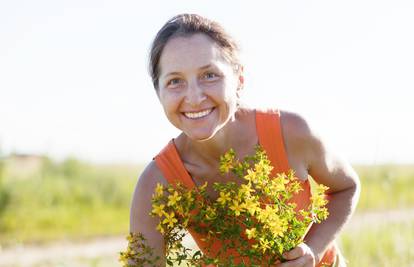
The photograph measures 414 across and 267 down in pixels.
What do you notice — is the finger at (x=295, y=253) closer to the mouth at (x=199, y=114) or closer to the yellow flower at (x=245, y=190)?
the yellow flower at (x=245, y=190)

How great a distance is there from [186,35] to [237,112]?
0.52 m

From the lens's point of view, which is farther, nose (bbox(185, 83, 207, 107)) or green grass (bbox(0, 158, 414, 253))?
green grass (bbox(0, 158, 414, 253))

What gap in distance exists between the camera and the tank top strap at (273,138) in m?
3.15

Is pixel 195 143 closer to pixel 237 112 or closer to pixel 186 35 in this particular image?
pixel 237 112

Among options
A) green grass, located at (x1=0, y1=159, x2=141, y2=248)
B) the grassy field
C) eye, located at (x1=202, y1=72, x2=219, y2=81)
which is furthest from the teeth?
green grass, located at (x1=0, y1=159, x2=141, y2=248)

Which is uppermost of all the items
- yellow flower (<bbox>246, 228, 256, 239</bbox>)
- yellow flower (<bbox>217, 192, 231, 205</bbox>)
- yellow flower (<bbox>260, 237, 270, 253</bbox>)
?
yellow flower (<bbox>217, 192, 231, 205</bbox>)

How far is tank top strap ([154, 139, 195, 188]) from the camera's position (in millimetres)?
3195

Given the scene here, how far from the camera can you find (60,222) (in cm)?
1133

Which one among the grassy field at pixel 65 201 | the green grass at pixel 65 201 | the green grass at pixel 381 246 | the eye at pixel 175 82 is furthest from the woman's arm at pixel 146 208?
the green grass at pixel 65 201

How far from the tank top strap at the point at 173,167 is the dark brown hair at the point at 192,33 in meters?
0.37

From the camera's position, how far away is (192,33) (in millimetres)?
2949

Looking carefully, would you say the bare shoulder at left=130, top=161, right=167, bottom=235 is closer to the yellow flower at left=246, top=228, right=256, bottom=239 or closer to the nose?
the nose

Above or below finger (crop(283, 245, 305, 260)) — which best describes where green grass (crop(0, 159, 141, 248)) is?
above

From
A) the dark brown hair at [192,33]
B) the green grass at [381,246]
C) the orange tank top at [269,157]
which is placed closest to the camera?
the dark brown hair at [192,33]
